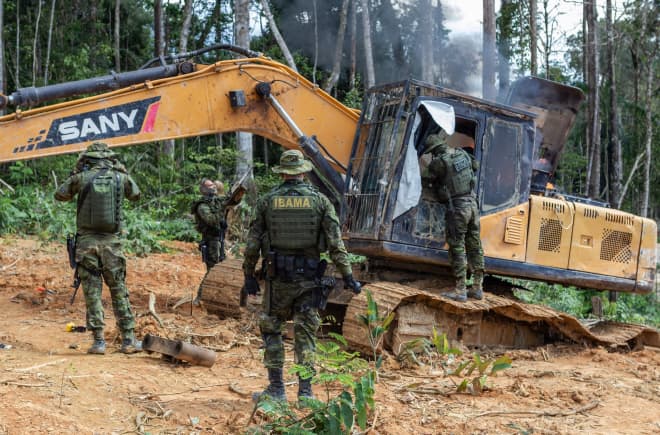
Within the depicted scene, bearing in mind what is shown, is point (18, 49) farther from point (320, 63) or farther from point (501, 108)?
point (501, 108)

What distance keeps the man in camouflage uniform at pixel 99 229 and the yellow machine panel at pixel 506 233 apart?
3.78 meters

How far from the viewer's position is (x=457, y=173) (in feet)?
25.4

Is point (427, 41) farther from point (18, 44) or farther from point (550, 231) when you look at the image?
point (550, 231)

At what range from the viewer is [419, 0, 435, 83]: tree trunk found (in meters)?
26.4

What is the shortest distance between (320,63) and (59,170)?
1528cm

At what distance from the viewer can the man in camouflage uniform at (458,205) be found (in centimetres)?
777

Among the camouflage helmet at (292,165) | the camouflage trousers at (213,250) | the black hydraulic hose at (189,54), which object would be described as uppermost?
the black hydraulic hose at (189,54)

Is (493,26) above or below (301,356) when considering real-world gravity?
above

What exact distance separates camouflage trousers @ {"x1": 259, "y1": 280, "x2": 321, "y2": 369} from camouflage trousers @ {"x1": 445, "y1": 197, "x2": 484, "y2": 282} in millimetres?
2466

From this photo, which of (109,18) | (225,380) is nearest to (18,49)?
(109,18)

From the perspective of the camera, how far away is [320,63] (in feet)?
102

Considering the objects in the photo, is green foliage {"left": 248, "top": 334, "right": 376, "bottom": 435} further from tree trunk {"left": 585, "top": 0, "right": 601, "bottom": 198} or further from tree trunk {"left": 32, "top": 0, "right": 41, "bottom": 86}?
tree trunk {"left": 32, "top": 0, "right": 41, "bottom": 86}

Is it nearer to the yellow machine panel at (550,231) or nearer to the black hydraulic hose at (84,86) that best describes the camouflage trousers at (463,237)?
the yellow machine panel at (550,231)

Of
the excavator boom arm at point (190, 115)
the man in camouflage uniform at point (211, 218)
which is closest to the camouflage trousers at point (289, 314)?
the excavator boom arm at point (190, 115)
